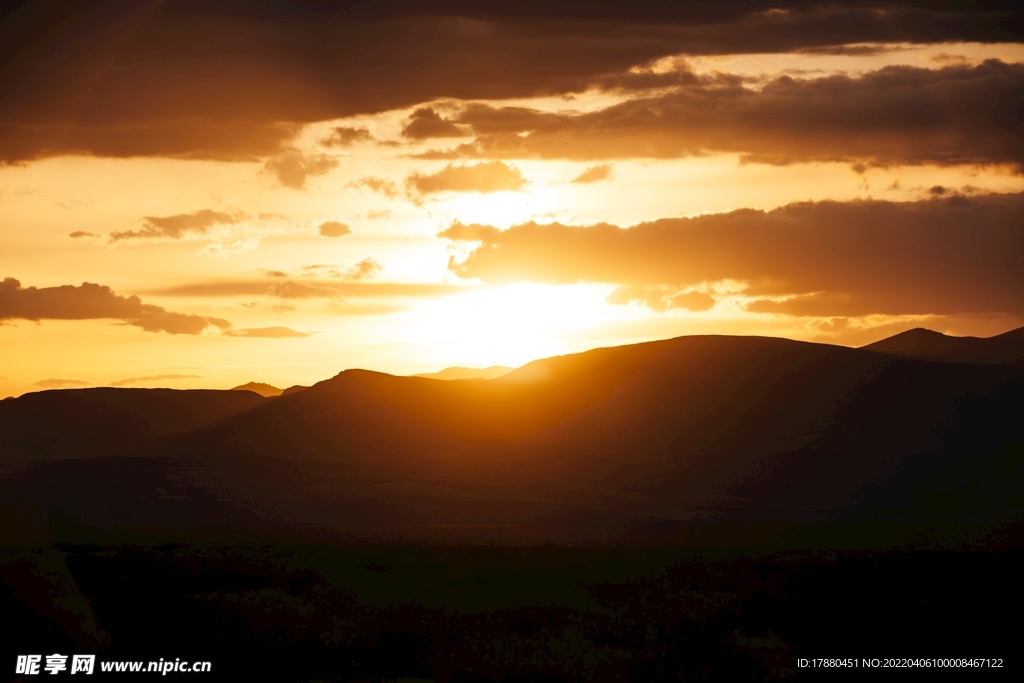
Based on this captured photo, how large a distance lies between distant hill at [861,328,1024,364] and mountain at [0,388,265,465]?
8957cm

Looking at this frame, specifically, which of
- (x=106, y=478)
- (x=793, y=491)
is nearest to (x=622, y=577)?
(x=793, y=491)

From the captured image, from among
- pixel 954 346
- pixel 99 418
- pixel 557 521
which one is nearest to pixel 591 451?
pixel 557 521

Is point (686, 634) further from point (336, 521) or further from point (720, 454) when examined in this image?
point (720, 454)

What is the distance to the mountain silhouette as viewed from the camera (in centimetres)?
6166

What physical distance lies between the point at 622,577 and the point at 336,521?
1173 inches

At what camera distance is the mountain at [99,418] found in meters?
134

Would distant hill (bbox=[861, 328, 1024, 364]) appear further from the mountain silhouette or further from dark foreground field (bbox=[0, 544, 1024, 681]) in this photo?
dark foreground field (bbox=[0, 544, 1024, 681])

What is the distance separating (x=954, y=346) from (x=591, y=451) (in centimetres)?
6239

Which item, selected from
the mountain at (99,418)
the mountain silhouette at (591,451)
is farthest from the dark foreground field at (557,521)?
the mountain at (99,418)

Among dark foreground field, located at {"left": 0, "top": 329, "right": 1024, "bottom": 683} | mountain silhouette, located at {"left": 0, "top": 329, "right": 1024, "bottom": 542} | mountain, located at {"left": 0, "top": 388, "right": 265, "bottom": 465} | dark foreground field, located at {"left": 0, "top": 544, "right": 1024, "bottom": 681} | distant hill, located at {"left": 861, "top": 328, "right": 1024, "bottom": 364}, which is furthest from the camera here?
mountain, located at {"left": 0, "top": 388, "right": 265, "bottom": 465}

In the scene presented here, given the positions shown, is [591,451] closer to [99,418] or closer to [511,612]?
[511,612]

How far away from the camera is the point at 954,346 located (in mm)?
128875

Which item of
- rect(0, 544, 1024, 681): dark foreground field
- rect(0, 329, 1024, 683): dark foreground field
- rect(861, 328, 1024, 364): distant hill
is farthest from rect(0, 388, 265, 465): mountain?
rect(0, 544, 1024, 681): dark foreground field

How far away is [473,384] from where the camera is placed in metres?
126
